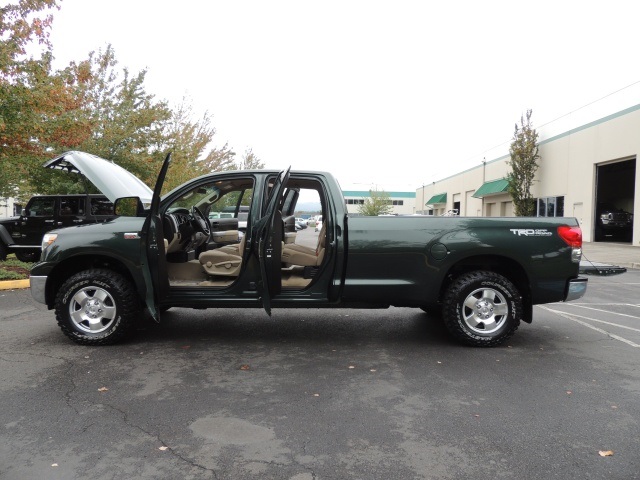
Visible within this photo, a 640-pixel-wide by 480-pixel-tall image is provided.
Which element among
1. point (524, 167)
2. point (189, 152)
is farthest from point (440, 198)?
point (189, 152)

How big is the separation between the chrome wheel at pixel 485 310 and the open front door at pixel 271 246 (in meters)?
2.04

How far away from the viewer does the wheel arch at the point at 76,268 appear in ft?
17.7

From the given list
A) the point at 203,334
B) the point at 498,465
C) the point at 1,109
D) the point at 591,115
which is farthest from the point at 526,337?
the point at 591,115

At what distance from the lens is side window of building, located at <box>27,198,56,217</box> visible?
12.5 m

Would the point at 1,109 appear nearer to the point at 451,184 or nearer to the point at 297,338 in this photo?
the point at 297,338

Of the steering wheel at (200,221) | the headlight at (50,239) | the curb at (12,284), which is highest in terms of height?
the steering wheel at (200,221)

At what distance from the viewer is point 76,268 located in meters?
5.53

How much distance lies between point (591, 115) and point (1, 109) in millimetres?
26958

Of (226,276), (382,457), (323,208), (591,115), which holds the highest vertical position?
(591,115)

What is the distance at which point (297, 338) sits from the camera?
5.79 m

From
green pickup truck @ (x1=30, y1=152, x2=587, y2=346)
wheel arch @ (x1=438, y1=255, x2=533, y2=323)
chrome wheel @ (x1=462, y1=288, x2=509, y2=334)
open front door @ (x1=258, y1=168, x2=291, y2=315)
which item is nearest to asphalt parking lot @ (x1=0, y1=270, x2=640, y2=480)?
chrome wheel @ (x1=462, y1=288, x2=509, y2=334)

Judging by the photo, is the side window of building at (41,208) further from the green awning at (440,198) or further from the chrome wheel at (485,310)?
the green awning at (440,198)

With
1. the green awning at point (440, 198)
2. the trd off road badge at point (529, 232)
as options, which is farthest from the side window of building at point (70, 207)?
the green awning at point (440, 198)

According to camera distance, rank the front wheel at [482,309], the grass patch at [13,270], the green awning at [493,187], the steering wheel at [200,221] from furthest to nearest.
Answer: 1. the green awning at [493,187]
2. the grass patch at [13,270]
3. the steering wheel at [200,221]
4. the front wheel at [482,309]
